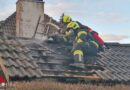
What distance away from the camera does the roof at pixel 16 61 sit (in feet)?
28.8

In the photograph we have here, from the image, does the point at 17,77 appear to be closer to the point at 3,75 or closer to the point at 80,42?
the point at 3,75

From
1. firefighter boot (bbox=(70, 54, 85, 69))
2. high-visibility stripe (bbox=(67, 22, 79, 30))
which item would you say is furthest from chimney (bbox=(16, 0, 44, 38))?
firefighter boot (bbox=(70, 54, 85, 69))

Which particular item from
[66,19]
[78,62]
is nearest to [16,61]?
[78,62]

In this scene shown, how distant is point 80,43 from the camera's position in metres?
12.2

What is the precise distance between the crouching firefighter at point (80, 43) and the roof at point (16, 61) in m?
2.20

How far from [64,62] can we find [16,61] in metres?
2.74

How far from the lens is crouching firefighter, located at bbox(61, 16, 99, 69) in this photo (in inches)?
460

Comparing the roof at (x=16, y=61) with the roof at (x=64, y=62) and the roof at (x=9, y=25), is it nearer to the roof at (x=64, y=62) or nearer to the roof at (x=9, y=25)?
the roof at (x=64, y=62)

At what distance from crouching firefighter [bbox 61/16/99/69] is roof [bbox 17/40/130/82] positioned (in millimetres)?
433

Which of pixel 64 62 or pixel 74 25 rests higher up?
pixel 74 25

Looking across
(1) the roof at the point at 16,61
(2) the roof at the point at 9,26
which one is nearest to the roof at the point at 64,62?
(1) the roof at the point at 16,61

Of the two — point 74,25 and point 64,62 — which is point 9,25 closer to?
point 74,25

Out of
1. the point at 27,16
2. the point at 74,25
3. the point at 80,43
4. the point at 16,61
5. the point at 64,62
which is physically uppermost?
the point at 27,16

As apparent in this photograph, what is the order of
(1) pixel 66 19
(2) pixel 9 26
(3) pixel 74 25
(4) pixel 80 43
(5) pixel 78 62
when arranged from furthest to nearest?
1. (2) pixel 9 26
2. (1) pixel 66 19
3. (3) pixel 74 25
4. (4) pixel 80 43
5. (5) pixel 78 62
